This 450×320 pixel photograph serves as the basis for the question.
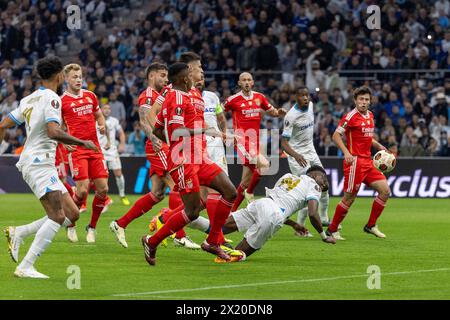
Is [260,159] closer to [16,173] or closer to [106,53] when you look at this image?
[16,173]

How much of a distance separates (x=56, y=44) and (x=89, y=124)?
20465 mm

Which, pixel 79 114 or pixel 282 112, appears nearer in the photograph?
pixel 79 114

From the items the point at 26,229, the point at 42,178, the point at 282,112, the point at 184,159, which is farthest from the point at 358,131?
the point at 42,178

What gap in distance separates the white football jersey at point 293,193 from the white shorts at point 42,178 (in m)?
3.29

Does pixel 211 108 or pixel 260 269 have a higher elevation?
pixel 211 108

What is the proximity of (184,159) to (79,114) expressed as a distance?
3.86 m

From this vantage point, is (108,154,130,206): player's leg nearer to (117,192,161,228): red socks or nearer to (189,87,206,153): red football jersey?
(117,192,161,228): red socks

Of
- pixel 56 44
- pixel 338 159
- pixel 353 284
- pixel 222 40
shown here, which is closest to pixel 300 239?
pixel 353 284

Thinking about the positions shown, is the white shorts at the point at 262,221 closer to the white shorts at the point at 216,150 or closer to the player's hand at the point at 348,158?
the player's hand at the point at 348,158

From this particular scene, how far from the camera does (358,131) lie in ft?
53.9

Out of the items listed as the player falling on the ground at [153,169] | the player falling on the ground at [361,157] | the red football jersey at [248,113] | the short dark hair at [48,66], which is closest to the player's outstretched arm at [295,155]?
the player falling on the ground at [361,157]

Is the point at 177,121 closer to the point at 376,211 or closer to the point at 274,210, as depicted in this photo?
the point at 274,210

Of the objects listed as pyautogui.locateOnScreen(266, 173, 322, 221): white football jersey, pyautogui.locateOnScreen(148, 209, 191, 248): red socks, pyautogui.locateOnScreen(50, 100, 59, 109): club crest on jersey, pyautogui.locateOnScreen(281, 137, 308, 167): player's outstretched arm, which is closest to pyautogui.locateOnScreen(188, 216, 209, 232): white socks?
pyautogui.locateOnScreen(266, 173, 322, 221): white football jersey

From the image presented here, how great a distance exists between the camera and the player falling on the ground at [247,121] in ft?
61.2
